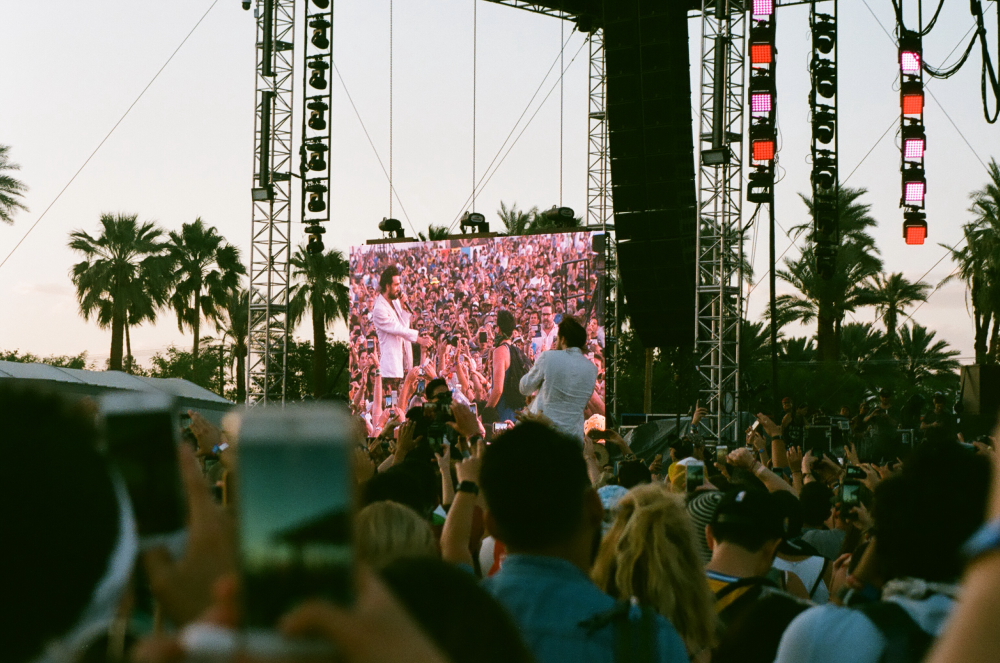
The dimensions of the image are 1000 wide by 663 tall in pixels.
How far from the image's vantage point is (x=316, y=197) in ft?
72.0

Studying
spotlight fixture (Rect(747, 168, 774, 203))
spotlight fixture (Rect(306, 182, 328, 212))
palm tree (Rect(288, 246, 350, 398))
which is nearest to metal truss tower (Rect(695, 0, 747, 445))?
spotlight fixture (Rect(747, 168, 774, 203))

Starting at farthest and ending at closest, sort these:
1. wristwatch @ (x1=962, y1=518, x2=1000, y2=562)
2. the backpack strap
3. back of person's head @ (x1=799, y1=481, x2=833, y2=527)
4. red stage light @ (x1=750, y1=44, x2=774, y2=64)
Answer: red stage light @ (x1=750, y1=44, x2=774, y2=64)
back of person's head @ (x1=799, y1=481, x2=833, y2=527)
the backpack strap
wristwatch @ (x1=962, y1=518, x2=1000, y2=562)

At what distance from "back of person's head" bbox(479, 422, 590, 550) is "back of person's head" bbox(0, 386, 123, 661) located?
63.8 inches

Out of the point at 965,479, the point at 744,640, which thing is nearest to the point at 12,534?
the point at 965,479

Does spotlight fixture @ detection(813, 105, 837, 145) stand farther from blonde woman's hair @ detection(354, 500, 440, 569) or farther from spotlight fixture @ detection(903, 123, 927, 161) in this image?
blonde woman's hair @ detection(354, 500, 440, 569)

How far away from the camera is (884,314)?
34562 millimetres

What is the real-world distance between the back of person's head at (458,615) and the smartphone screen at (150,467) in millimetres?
460

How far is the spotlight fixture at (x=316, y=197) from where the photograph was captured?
2183cm

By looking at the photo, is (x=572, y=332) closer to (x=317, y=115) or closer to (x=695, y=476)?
(x=695, y=476)

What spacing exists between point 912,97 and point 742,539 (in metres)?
14.8

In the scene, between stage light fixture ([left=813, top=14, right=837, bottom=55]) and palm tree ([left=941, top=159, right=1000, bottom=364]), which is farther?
palm tree ([left=941, top=159, right=1000, bottom=364])

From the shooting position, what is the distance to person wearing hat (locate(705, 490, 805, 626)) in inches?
130

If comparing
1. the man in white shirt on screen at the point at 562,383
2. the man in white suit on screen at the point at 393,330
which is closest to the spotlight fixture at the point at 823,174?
the man in white suit on screen at the point at 393,330

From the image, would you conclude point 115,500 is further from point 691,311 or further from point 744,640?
point 691,311
